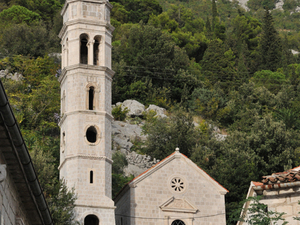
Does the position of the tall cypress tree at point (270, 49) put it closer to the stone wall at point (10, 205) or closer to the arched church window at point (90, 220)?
the arched church window at point (90, 220)

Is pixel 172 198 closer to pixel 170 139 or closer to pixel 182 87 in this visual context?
pixel 170 139

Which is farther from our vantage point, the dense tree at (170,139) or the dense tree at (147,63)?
the dense tree at (147,63)

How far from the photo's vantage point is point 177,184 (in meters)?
30.3

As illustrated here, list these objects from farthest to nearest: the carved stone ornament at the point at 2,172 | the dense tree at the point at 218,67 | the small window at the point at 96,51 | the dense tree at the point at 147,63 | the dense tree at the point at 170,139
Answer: the dense tree at the point at 218,67
the dense tree at the point at 147,63
the dense tree at the point at 170,139
the small window at the point at 96,51
the carved stone ornament at the point at 2,172

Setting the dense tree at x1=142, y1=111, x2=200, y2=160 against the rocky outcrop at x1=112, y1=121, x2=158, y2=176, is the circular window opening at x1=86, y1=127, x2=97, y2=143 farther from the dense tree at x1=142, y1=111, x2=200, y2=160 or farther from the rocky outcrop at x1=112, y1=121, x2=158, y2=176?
the dense tree at x1=142, y1=111, x2=200, y2=160

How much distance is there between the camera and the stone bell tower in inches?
1097

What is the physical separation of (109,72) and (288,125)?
2749cm

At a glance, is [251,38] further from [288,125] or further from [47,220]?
[47,220]

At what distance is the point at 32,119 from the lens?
4675 cm

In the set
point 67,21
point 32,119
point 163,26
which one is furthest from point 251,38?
point 67,21

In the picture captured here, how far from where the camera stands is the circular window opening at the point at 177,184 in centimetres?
3025

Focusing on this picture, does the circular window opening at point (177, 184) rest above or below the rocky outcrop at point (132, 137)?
below

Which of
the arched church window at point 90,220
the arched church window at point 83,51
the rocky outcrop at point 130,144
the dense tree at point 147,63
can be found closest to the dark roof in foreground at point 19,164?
the arched church window at point 90,220

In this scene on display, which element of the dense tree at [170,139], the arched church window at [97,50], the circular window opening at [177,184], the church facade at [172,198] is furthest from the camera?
the dense tree at [170,139]
